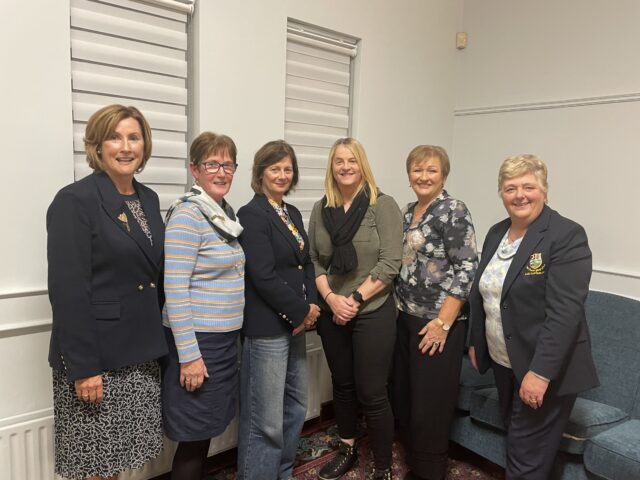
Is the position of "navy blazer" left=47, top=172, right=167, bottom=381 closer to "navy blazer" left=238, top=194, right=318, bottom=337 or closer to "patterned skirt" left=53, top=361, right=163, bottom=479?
"patterned skirt" left=53, top=361, right=163, bottom=479

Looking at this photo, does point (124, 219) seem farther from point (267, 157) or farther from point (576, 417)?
point (576, 417)

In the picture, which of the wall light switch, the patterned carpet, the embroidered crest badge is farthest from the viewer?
the wall light switch

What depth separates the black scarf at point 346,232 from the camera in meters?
2.02

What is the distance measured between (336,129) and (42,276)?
5.74 feet

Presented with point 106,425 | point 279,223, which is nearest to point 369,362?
Answer: point 279,223

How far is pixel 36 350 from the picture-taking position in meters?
1.74

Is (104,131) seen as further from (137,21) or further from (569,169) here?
(569,169)

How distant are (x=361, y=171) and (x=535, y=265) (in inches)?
32.0

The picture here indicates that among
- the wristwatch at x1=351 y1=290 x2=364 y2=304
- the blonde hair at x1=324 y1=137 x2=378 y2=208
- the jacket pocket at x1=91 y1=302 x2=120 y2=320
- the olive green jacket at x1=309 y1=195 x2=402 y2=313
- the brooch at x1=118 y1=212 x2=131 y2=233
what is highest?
the blonde hair at x1=324 y1=137 x2=378 y2=208

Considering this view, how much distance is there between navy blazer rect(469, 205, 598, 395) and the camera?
1651 mm

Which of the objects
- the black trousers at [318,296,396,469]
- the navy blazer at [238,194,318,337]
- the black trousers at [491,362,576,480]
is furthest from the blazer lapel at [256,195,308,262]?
the black trousers at [491,362,576,480]

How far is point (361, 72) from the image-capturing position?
2809mm

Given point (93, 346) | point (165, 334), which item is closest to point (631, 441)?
point (165, 334)

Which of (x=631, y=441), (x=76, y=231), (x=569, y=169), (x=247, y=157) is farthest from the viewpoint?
(x=569, y=169)
